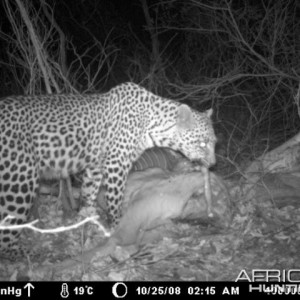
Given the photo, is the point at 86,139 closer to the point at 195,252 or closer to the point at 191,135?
the point at 191,135

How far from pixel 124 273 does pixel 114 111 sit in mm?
2647

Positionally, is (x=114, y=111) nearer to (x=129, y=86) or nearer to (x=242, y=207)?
(x=129, y=86)

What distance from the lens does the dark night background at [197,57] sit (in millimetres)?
8859

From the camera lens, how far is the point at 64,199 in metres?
8.42

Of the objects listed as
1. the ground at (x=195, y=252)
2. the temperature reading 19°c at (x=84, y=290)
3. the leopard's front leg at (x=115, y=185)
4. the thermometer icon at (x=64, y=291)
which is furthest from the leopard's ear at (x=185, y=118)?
the thermometer icon at (x=64, y=291)

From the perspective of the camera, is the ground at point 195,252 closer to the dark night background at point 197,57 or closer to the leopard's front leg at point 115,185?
the leopard's front leg at point 115,185

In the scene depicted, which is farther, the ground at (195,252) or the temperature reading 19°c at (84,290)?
the ground at (195,252)

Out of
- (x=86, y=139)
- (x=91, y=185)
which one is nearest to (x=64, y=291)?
Answer: (x=86, y=139)

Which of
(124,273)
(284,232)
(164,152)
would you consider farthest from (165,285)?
(164,152)

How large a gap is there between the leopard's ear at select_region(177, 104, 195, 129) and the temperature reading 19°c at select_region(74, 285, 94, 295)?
3.23m

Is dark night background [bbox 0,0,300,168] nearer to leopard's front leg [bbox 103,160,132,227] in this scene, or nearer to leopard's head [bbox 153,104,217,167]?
leopard's head [bbox 153,104,217,167]

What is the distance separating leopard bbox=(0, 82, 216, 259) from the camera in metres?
6.33

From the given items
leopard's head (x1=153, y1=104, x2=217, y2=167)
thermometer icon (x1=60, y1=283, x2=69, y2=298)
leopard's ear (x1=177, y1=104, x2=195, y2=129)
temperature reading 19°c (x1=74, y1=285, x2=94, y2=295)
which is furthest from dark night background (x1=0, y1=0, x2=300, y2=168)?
thermometer icon (x1=60, y1=283, x2=69, y2=298)

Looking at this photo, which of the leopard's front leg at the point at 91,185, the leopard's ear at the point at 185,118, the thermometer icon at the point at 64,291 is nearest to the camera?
the thermometer icon at the point at 64,291
